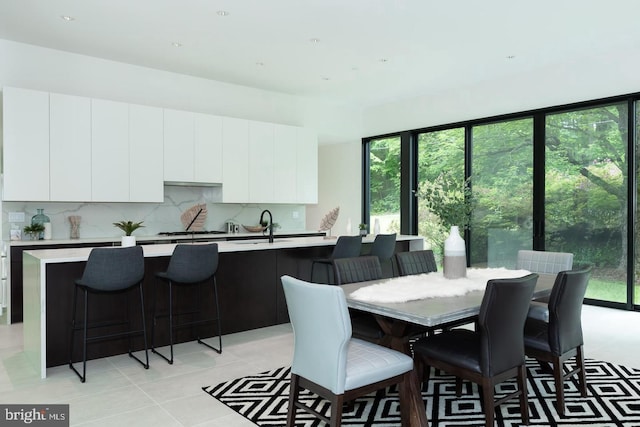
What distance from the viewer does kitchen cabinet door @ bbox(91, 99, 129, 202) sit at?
17.9 feet

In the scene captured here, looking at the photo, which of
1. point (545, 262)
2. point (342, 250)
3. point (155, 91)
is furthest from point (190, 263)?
point (155, 91)

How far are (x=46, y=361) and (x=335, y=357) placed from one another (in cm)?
253

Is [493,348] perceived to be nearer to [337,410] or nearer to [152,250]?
[337,410]

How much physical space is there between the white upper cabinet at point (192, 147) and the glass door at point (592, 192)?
4.29 meters

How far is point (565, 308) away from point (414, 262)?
4.13 ft

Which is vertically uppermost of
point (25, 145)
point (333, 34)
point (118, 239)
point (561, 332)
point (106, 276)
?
point (333, 34)

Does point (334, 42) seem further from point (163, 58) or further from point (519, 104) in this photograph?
point (519, 104)

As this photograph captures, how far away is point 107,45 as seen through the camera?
5.22 metres

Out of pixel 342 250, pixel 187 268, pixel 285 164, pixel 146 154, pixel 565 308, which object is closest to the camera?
pixel 565 308

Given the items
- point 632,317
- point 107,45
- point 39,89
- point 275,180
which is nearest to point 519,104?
point 632,317

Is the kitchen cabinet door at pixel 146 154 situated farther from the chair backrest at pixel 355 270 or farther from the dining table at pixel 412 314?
the dining table at pixel 412 314

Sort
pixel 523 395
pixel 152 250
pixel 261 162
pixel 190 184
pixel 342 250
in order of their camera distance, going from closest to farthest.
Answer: pixel 523 395
pixel 152 250
pixel 342 250
pixel 190 184
pixel 261 162

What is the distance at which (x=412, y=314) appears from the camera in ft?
7.64

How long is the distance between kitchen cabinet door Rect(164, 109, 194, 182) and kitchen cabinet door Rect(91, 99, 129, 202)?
0.49m
